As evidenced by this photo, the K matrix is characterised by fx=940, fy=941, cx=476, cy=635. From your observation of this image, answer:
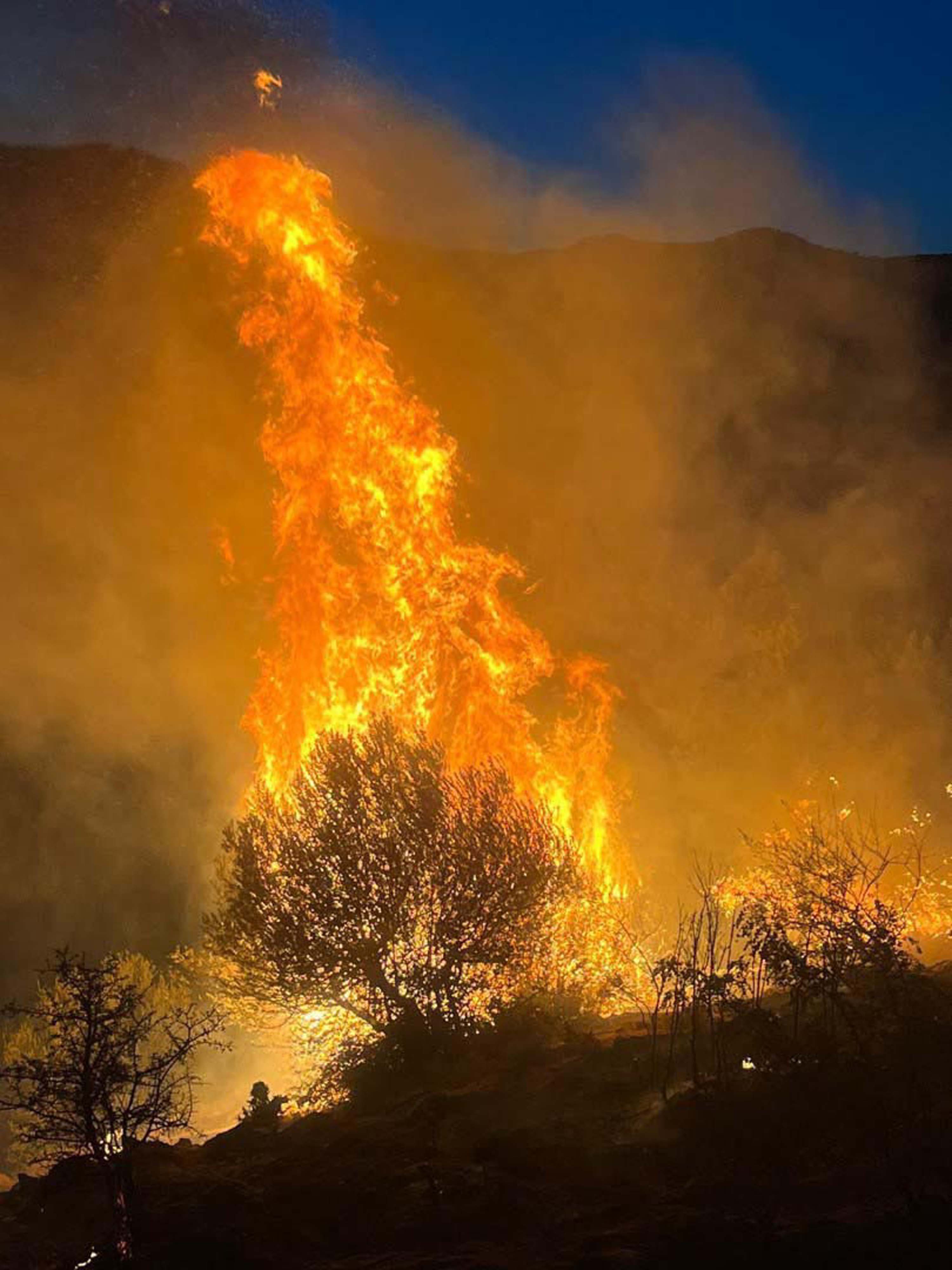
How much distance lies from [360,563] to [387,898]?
24.9 meters

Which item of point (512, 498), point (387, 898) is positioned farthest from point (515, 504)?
point (387, 898)

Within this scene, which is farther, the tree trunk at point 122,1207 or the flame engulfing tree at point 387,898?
the flame engulfing tree at point 387,898

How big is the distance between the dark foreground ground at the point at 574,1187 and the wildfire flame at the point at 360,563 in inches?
858

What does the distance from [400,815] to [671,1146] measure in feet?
39.7

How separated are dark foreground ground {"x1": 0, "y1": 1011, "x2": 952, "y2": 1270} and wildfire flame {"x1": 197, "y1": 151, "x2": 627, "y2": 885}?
71.5 feet

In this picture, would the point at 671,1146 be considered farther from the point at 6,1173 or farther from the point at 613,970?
the point at 6,1173

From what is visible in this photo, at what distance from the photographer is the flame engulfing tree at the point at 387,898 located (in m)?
24.9

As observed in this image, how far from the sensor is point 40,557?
6731cm

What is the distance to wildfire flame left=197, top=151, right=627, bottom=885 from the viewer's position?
140 ft

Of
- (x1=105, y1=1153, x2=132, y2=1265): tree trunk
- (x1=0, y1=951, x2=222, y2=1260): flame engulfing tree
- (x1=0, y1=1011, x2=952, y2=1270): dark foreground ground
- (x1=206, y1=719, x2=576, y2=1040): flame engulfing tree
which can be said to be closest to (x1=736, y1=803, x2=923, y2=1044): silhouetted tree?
(x1=0, y1=1011, x2=952, y2=1270): dark foreground ground

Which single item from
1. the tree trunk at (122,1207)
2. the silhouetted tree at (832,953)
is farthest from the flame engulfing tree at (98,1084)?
the silhouetted tree at (832,953)

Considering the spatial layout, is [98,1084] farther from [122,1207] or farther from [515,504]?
[515,504]

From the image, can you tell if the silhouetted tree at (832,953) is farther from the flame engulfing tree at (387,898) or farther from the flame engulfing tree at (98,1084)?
the flame engulfing tree at (98,1084)

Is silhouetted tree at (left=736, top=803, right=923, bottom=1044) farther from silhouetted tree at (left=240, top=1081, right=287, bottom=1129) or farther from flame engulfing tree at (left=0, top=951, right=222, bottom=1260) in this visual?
silhouetted tree at (left=240, top=1081, right=287, bottom=1129)
